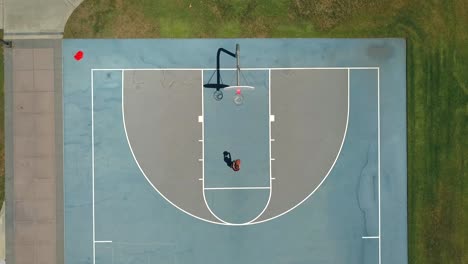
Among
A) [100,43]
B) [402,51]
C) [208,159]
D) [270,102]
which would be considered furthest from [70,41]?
[402,51]

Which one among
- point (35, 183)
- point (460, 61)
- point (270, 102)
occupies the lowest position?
point (35, 183)

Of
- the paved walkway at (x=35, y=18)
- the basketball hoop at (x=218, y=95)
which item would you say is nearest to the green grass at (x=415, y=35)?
the paved walkway at (x=35, y=18)

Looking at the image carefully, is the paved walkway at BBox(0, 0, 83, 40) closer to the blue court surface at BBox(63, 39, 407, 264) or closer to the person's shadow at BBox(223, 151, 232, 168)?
the blue court surface at BBox(63, 39, 407, 264)

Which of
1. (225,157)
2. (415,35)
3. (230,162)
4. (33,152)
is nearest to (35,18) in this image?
(33,152)

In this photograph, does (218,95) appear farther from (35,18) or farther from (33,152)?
(35,18)

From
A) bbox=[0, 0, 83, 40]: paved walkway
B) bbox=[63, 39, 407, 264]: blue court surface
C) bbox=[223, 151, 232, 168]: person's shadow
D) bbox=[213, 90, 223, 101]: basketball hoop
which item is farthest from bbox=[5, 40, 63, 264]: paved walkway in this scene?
bbox=[223, 151, 232, 168]: person's shadow

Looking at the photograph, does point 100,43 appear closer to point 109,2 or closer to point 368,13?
point 109,2

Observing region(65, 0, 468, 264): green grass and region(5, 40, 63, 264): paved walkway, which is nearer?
region(5, 40, 63, 264): paved walkway
